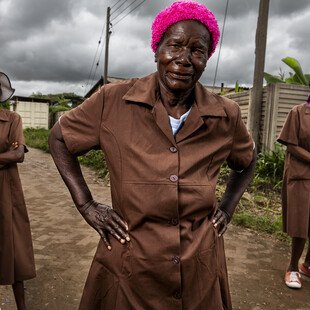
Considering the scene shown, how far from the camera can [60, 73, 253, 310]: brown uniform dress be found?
5.04ft

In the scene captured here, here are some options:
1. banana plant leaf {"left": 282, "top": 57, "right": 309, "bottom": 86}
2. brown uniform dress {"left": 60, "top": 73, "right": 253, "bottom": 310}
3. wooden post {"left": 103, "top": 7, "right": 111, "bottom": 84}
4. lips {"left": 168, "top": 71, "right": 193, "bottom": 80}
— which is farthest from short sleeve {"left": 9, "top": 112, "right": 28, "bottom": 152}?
wooden post {"left": 103, "top": 7, "right": 111, "bottom": 84}

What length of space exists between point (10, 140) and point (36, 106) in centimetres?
2788

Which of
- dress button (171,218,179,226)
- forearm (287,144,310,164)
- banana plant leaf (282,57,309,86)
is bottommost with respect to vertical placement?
dress button (171,218,179,226)

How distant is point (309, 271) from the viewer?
413 cm

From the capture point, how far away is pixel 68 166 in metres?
1.79

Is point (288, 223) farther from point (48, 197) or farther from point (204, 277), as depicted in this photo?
point (48, 197)

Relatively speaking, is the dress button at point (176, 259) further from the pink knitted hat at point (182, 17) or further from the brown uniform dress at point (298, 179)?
the brown uniform dress at point (298, 179)

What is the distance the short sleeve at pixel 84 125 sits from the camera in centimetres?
168

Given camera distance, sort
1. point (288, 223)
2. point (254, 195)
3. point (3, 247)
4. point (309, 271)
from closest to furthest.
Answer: point (3, 247) → point (288, 223) → point (309, 271) → point (254, 195)

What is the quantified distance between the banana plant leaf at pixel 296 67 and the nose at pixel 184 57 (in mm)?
7666

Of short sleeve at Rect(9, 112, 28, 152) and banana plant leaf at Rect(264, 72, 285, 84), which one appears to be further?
banana plant leaf at Rect(264, 72, 285, 84)

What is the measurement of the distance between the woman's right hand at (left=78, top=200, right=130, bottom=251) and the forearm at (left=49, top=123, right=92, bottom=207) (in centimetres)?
5

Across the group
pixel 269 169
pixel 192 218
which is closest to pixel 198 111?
pixel 192 218

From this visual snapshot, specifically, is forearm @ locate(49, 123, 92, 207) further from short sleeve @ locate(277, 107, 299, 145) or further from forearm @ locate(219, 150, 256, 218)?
short sleeve @ locate(277, 107, 299, 145)
